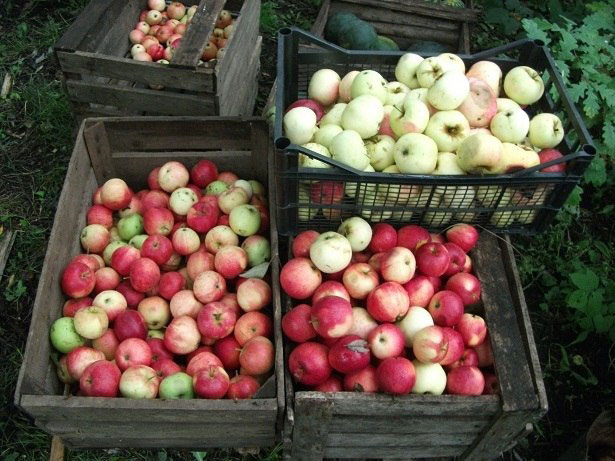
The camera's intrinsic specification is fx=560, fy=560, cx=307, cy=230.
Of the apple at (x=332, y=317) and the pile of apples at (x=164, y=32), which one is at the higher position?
the apple at (x=332, y=317)

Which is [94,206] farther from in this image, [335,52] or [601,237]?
[601,237]

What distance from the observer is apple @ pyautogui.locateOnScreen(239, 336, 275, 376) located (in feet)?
7.31

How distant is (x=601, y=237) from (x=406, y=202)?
216 centimetres

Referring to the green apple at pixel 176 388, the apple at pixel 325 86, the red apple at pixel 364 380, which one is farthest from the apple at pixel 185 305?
the apple at pixel 325 86

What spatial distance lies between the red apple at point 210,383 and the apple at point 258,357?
0.35 ft

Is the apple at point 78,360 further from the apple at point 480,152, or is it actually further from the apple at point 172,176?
the apple at point 480,152

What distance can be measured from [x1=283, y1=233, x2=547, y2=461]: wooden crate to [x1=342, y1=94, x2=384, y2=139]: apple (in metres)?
0.71

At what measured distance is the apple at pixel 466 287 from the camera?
2252 mm

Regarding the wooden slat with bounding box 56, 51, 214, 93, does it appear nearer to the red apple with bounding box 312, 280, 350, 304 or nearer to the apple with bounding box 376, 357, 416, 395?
the red apple with bounding box 312, 280, 350, 304

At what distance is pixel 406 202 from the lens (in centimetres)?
229

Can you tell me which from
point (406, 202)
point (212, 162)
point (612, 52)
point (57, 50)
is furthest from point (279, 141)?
point (612, 52)

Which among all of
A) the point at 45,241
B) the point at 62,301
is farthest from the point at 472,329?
the point at 45,241

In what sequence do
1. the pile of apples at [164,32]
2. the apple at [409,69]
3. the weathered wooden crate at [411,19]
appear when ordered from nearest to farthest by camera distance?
the apple at [409,69], the pile of apples at [164,32], the weathered wooden crate at [411,19]

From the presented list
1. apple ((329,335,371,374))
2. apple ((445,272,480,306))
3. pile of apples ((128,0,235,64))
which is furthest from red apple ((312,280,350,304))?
pile of apples ((128,0,235,64))
